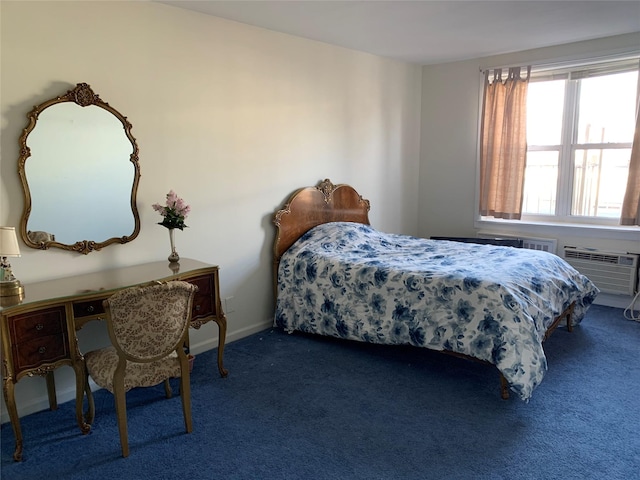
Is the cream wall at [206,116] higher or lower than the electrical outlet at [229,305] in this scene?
higher

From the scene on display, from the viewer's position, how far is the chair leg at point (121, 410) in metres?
2.14

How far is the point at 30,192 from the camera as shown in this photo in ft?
8.07

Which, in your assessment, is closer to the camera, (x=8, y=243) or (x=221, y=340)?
(x=8, y=243)

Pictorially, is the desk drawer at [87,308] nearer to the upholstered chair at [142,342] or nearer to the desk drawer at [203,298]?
the upholstered chair at [142,342]

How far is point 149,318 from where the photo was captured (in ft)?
7.04

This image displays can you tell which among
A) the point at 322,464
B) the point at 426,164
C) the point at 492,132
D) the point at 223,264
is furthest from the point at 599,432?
the point at 426,164

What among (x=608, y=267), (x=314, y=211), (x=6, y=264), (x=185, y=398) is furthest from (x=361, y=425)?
(x=608, y=267)

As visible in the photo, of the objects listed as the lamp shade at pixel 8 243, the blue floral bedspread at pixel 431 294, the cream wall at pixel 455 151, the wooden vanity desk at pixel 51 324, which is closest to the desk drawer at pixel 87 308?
the wooden vanity desk at pixel 51 324

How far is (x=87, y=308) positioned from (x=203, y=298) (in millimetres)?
720

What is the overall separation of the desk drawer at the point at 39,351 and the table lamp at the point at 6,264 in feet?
0.84

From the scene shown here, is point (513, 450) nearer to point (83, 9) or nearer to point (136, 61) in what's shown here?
point (136, 61)

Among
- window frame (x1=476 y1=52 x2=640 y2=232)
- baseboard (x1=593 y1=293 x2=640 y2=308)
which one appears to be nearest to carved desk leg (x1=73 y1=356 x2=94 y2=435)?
window frame (x1=476 y1=52 x2=640 y2=232)

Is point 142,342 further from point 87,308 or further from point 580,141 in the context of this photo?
point 580,141

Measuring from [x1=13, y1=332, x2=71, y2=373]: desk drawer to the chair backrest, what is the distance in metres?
0.37
